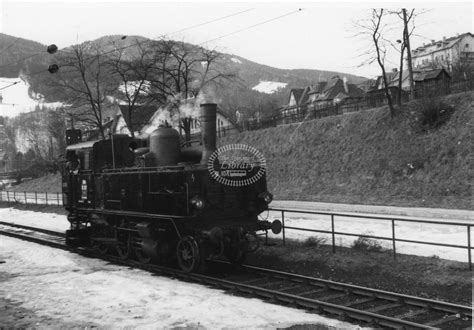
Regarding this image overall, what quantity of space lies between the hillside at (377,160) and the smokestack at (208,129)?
1320 cm

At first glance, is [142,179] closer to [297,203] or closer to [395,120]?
[297,203]

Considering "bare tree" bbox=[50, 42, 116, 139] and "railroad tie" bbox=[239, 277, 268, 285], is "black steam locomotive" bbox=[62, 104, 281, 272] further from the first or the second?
"bare tree" bbox=[50, 42, 116, 139]

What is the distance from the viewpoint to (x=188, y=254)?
400 inches

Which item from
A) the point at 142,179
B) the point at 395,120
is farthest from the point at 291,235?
the point at 395,120

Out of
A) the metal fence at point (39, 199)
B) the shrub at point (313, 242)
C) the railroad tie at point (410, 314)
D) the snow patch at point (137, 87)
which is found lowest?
the railroad tie at point (410, 314)

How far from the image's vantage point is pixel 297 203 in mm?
23859

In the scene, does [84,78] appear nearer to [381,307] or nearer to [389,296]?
[389,296]

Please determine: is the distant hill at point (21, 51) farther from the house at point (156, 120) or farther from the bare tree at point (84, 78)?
the house at point (156, 120)

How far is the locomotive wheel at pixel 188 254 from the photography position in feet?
31.9

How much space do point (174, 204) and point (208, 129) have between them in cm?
179

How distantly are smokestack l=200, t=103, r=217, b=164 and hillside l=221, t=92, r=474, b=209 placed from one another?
13.2 meters

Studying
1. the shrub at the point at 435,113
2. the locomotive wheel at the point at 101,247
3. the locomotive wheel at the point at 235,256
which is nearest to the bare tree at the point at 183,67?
the shrub at the point at 435,113

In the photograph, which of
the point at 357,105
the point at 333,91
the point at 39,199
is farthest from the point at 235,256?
the point at 333,91

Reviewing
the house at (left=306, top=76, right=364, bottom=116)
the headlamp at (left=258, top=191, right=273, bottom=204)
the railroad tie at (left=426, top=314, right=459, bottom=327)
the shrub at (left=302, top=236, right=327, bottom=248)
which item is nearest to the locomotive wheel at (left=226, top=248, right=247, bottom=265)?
the headlamp at (left=258, top=191, right=273, bottom=204)
